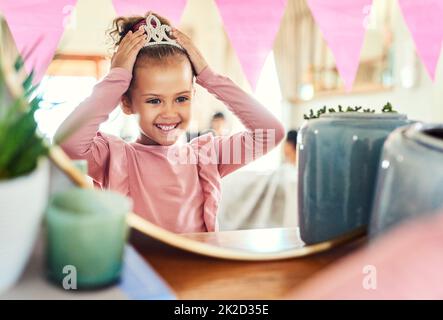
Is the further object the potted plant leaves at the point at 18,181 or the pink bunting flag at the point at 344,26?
the pink bunting flag at the point at 344,26

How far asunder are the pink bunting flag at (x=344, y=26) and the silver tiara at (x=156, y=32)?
0.22 m

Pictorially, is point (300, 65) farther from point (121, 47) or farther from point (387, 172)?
point (387, 172)

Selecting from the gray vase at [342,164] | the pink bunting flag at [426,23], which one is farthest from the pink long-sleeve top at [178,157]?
the pink bunting flag at [426,23]

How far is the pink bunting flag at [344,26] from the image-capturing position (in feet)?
1.90

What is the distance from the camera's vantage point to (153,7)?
518mm

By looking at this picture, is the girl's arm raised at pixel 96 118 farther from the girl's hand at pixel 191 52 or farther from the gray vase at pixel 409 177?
the gray vase at pixel 409 177

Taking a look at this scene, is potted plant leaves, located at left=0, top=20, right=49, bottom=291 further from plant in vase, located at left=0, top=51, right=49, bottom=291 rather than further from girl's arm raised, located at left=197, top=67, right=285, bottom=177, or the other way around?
girl's arm raised, located at left=197, top=67, right=285, bottom=177

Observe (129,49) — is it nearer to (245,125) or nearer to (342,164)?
(245,125)

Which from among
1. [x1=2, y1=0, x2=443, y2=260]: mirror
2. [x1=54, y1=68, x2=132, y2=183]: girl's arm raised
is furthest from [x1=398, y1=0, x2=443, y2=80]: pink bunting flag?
[x1=54, y1=68, x2=132, y2=183]: girl's arm raised

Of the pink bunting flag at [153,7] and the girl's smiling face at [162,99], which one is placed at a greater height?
the pink bunting flag at [153,7]

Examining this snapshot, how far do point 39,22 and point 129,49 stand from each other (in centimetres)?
10

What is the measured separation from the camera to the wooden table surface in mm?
319

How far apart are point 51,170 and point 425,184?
0.82 ft

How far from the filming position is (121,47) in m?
0.49
